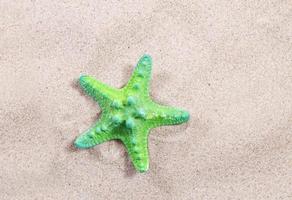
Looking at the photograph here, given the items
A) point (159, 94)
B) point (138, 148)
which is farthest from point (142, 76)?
point (138, 148)

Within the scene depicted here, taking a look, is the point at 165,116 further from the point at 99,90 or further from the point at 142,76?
the point at 99,90

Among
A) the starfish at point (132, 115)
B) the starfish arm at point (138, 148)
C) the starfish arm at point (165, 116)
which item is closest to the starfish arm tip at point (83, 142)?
the starfish at point (132, 115)

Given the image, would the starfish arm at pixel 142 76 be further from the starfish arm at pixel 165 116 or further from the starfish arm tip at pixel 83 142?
the starfish arm tip at pixel 83 142

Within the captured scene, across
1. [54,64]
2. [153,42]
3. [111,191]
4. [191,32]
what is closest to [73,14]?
[54,64]

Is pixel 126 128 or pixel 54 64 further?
pixel 54 64

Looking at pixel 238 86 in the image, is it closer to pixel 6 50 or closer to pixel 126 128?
pixel 126 128

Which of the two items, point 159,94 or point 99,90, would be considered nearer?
point 99,90

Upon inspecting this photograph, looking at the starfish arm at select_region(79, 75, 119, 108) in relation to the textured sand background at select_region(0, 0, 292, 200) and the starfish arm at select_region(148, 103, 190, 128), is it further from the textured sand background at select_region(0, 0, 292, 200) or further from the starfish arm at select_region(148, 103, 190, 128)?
the starfish arm at select_region(148, 103, 190, 128)
